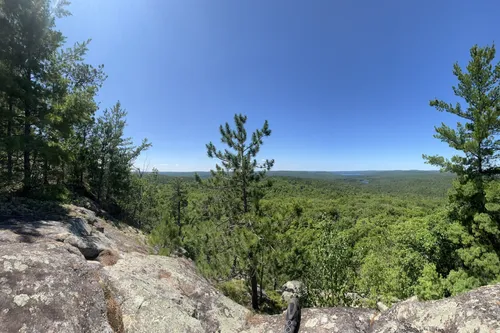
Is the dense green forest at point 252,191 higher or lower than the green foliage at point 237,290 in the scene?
higher

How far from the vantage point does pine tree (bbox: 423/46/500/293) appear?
9727 millimetres

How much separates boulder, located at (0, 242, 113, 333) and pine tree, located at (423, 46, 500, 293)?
13161 millimetres

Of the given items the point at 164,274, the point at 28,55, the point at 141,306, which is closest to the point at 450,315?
the point at 141,306

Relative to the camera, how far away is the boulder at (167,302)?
3590mm

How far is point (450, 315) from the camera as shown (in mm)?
2902

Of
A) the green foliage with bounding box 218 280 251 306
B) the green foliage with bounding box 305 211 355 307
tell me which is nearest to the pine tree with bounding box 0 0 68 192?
the green foliage with bounding box 218 280 251 306

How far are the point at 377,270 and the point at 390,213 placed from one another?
59730 millimetres

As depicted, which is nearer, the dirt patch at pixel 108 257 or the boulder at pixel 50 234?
the boulder at pixel 50 234

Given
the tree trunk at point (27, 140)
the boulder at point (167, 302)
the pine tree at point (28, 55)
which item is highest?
the pine tree at point (28, 55)

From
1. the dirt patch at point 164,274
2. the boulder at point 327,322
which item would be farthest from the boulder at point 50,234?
the boulder at point 327,322

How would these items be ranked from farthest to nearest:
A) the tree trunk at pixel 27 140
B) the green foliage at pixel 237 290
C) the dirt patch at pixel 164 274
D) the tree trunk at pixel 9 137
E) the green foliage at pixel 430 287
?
1. the green foliage at pixel 237 290
2. the green foliage at pixel 430 287
3. the tree trunk at pixel 27 140
4. the tree trunk at pixel 9 137
5. the dirt patch at pixel 164 274

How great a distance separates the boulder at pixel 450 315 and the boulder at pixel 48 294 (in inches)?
157

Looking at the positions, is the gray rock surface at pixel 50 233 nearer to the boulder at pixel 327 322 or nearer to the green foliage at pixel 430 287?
the boulder at pixel 327 322

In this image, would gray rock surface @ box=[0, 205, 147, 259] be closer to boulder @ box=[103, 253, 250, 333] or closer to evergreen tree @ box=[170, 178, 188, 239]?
boulder @ box=[103, 253, 250, 333]
